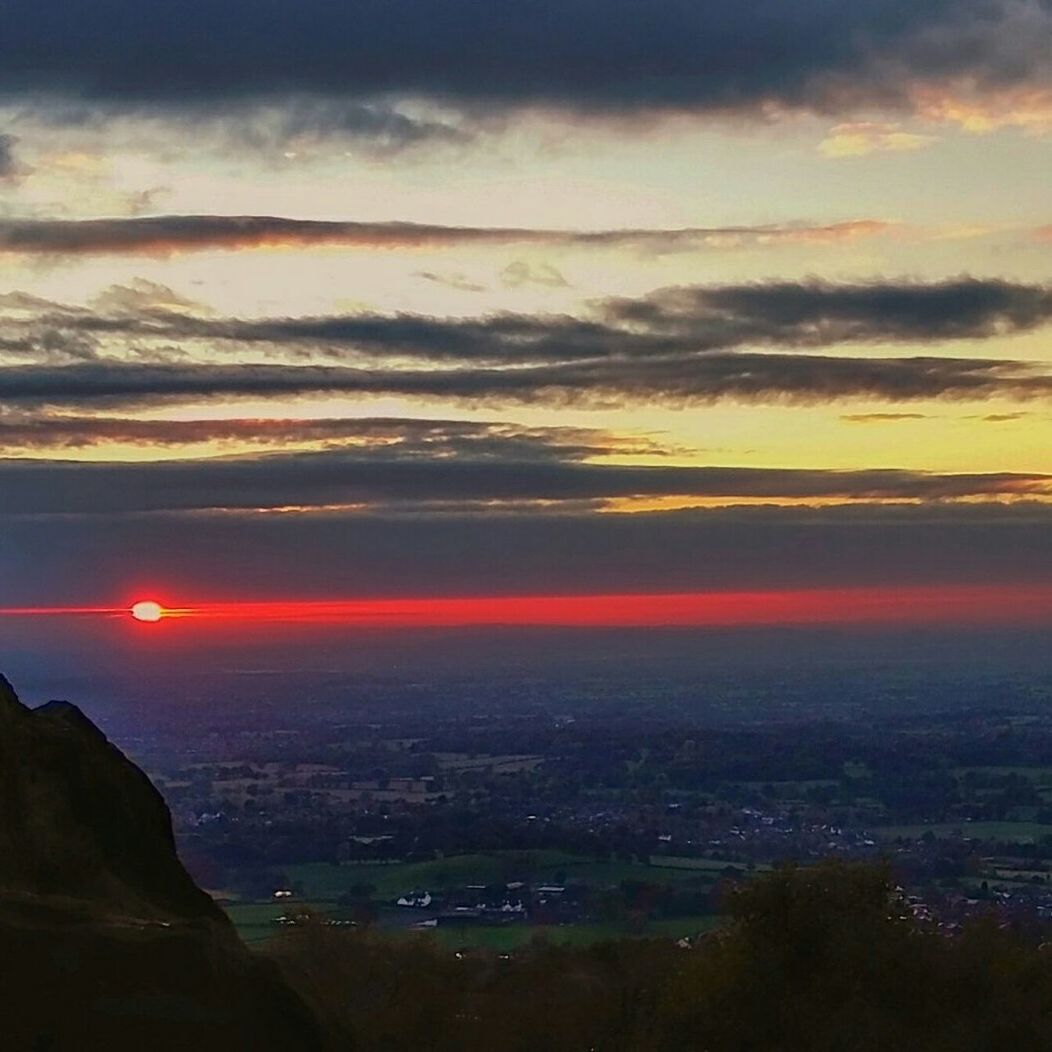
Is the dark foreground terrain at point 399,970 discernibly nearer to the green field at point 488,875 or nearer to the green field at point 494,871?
the green field at point 488,875

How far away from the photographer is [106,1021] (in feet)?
51.8

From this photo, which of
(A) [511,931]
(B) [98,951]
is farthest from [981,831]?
(B) [98,951]

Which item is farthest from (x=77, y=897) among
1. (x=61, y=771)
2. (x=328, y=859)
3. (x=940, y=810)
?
(x=940, y=810)

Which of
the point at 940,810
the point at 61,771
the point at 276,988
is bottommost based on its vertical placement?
the point at 940,810

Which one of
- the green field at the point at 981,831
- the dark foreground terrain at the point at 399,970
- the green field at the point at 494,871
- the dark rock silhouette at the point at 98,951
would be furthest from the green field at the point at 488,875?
the dark rock silhouette at the point at 98,951

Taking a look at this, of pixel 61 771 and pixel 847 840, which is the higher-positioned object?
pixel 61 771

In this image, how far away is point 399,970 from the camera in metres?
28.2

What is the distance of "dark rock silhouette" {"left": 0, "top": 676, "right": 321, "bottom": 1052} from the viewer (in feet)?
51.8

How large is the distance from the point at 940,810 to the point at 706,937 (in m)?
59.7

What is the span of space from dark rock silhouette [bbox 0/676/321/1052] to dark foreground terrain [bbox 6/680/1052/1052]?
21 mm

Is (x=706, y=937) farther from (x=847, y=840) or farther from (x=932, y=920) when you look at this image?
(x=847, y=840)

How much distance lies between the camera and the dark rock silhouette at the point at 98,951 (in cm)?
1579

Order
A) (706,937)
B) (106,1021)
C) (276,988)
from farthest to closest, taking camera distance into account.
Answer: (706,937)
(276,988)
(106,1021)

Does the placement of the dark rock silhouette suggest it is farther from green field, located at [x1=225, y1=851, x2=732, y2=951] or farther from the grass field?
green field, located at [x1=225, y1=851, x2=732, y2=951]
